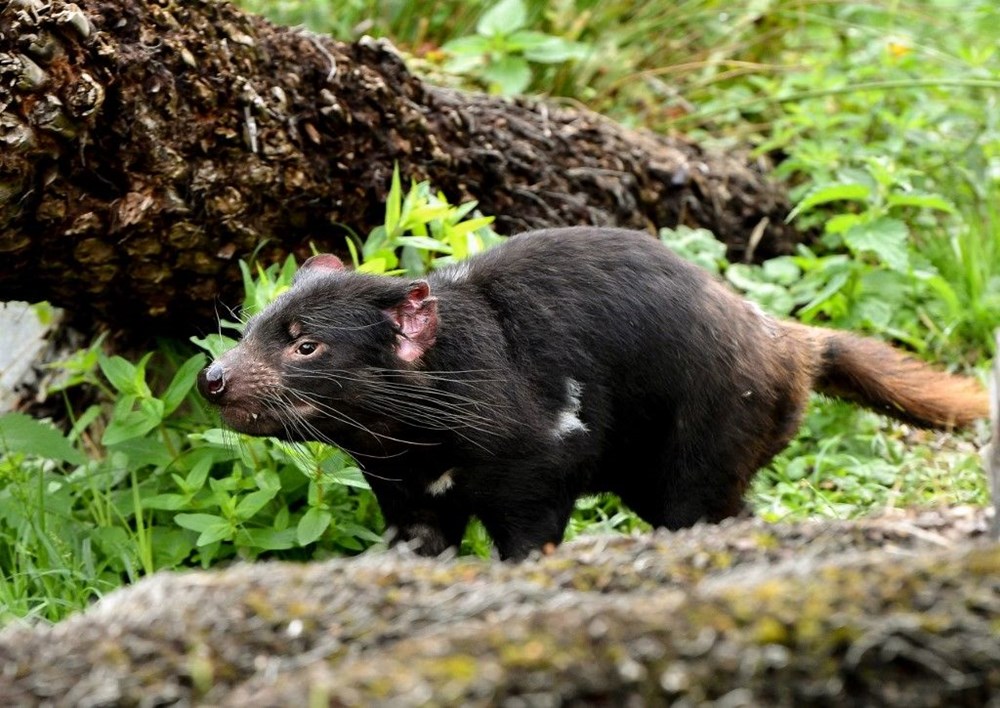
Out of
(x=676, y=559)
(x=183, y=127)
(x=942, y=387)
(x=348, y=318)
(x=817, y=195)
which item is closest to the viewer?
(x=676, y=559)

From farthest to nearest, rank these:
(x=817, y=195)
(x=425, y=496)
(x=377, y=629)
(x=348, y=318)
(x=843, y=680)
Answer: (x=817, y=195)
(x=425, y=496)
(x=348, y=318)
(x=377, y=629)
(x=843, y=680)

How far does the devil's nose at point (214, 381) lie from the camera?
120 inches

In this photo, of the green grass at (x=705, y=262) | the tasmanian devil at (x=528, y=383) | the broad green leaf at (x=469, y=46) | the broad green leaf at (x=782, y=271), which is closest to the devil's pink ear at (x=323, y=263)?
the tasmanian devil at (x=528, y=383)

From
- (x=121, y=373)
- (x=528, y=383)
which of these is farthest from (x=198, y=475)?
(x=528, y=383)

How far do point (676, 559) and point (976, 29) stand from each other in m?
5.84

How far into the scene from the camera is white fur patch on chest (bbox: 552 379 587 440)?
332 centimetres

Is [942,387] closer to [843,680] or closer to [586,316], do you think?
[586,316]

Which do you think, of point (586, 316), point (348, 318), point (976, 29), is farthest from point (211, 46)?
point (976, 29)

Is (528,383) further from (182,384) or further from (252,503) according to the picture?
(182,384)

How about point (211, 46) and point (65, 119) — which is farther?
point (211, 46)

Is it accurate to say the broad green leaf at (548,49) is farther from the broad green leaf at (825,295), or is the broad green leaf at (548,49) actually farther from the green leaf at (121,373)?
the green leaf at (121,373)

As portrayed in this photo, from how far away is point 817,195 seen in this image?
4805mm

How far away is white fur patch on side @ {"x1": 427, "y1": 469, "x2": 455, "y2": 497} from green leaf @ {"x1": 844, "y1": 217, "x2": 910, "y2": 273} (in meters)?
2.05

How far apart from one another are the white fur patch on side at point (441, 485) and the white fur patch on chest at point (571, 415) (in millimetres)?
282
